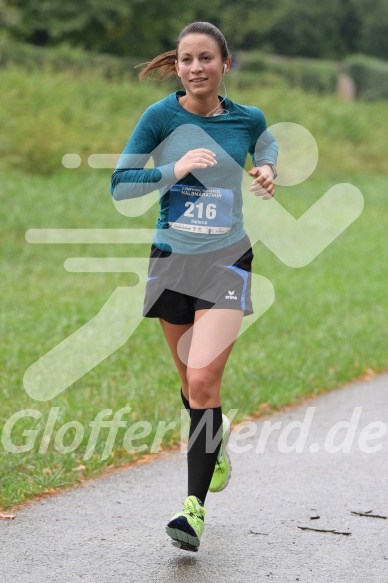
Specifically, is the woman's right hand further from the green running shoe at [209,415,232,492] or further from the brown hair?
the green running shoe at [209,415,232,492]

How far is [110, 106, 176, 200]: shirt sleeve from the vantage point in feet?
14.2

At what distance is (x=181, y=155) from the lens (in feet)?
14.5

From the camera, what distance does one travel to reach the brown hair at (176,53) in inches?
175

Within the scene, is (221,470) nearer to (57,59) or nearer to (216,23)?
(57,59)

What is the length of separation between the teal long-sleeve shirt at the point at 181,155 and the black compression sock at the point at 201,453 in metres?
0.70

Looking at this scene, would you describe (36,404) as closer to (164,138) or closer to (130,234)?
(164,138)

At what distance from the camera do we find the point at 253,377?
8.10 metres

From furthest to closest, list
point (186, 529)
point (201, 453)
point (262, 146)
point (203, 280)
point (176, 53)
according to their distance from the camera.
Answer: point (262, 146)
point (176, 53)
point (203, 280)
point (201, 453)
point (186, 529)

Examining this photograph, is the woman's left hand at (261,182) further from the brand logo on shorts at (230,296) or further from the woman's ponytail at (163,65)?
the woman's ponytail at (163,65)

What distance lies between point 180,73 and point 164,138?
0.28m

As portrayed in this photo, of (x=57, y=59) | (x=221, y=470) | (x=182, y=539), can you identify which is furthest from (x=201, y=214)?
(x=57, y=59)

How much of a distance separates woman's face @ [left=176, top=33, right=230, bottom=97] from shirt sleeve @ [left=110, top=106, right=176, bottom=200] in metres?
0.20

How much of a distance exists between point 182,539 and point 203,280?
1064 millimetres

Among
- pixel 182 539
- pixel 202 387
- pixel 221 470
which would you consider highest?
pixel 202 387
